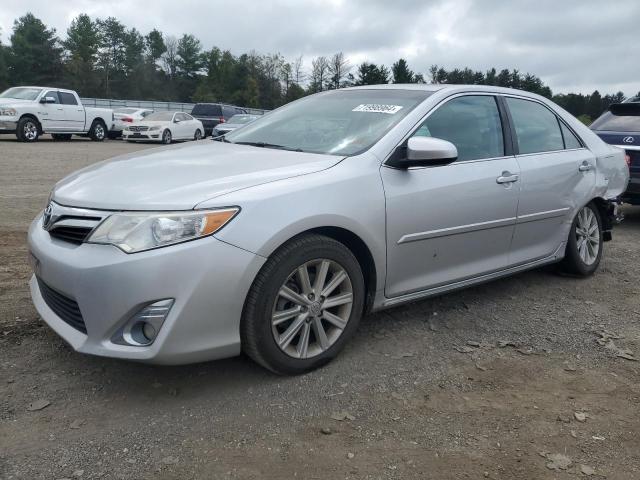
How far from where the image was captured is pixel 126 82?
75.0 meters

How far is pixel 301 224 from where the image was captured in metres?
2.82

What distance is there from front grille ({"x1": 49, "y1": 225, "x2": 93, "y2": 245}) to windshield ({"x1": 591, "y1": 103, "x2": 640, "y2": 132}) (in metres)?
7.09

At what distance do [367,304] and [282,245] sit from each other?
0.80 m

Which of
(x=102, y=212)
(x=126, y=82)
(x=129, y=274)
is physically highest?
(x=126, y=82)

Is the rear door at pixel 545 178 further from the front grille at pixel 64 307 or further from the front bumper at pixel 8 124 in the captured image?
the front bumper at pixel 8 124

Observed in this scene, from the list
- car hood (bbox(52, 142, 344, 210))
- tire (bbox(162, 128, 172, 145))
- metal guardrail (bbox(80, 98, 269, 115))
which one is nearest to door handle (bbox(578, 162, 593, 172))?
car hood (bbox(52, 142, 344, 210))

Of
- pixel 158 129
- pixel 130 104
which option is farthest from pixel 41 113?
pixel 130 104

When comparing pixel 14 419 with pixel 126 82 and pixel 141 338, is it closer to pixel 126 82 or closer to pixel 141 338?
pixel 141 338

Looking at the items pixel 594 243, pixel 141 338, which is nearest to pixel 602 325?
pixel 594 243

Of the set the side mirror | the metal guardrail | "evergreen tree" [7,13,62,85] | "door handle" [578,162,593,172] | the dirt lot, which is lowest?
the dirt lot

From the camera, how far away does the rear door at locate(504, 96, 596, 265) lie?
414cm

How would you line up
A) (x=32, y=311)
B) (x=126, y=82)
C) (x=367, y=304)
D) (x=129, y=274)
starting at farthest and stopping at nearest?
(x=126, y=82) → (x=32, y=311) → (x=367, y=304) → (x=129, y=274)

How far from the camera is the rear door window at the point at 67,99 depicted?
62.2 ft

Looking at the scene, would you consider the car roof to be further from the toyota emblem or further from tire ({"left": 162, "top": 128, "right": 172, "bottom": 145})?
tire ({"left": 162, "top": 128, "right": 172, "bottom": 145})
